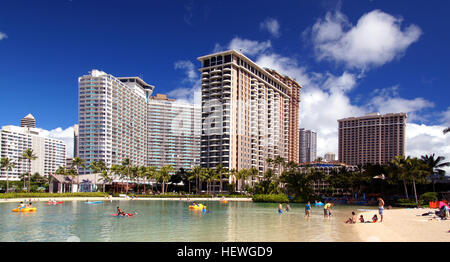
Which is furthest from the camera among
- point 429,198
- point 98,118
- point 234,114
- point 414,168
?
point 98,118

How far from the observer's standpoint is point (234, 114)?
140m

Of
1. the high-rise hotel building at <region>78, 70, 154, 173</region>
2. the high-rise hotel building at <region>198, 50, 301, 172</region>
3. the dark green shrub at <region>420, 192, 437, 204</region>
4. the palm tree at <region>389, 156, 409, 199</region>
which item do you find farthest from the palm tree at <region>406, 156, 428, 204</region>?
the high-rise hotel building at <region>78, 70, 154, 173</region>

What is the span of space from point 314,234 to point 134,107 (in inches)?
7085

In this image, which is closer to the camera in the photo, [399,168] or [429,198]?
[429,198]

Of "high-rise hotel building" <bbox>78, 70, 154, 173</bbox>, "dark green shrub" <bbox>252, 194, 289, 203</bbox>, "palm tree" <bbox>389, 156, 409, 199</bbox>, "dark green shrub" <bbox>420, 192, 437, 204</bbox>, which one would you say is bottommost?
"dark green shrub" <bbox>252, 194, 289, 203</bbox>

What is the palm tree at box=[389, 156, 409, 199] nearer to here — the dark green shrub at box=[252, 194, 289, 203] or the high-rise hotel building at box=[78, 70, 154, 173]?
the dark green shrub at box=[252, 194, 289, 203]

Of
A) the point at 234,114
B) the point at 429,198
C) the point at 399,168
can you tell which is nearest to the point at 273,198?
the point at 399,168

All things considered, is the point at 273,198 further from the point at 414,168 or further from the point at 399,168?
the point at 414,168

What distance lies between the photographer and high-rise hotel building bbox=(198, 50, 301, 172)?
449 ft

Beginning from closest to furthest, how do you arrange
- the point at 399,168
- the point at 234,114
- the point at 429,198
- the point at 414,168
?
the point at 429,198, the point at 414,168, the point at 399,168, the point at 234,114

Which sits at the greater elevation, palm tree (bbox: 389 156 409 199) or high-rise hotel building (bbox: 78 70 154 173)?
high-rise hotel building (bbox: 78 70 154 173)

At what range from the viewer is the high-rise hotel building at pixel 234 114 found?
137000 mm

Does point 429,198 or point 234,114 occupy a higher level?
point 234,114
